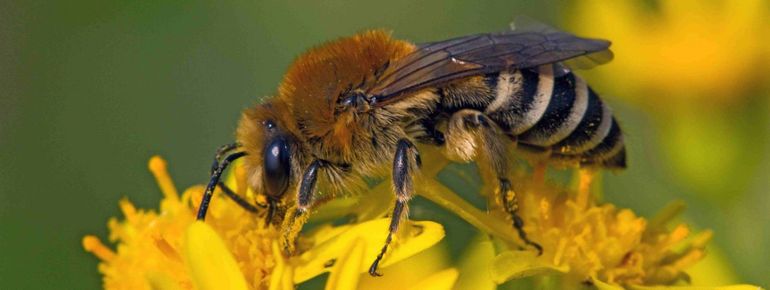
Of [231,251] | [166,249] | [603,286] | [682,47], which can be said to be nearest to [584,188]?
[603,286]

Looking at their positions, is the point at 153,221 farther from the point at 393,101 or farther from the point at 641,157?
the point at 641,157

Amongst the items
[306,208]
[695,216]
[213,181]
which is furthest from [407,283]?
[695,216]

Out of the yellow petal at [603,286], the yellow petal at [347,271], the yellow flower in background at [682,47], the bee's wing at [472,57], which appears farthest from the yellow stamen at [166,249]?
the yellow flower in background at [682,47]

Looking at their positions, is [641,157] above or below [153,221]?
below

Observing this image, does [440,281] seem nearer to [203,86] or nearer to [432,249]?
[432,249]

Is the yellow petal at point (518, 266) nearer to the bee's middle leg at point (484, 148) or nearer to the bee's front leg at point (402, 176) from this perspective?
the bee's middle leg at point (484, 148)
